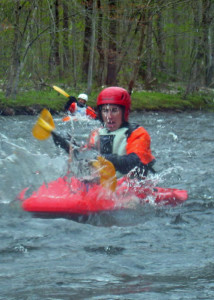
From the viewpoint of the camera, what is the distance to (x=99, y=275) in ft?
10.9

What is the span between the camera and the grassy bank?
15.4m

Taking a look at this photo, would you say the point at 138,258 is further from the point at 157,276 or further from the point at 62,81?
the point at 62,81

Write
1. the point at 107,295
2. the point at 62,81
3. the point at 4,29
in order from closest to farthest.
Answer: the point at 107,295 → the point at 4,29 → the point at 62,81

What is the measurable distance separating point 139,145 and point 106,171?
505mm

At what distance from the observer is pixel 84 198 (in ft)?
15.5

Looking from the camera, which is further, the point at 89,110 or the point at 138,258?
the point at 89,110

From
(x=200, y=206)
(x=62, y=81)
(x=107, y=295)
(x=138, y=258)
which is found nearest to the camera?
(x=107, y=295)

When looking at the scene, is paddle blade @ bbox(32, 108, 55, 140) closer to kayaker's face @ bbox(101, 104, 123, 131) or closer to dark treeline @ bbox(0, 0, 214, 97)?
kayaker's face @ bbox(101, 104, 123, 131)

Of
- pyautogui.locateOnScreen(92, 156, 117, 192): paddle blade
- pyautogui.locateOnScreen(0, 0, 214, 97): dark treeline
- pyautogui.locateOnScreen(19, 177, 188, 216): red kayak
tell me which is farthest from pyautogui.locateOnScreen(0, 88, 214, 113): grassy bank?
pyautogui.locateOnScreen(92, 156, 117, 192): paddle blade

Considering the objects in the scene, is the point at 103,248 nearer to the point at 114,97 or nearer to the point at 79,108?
the point at 114,97

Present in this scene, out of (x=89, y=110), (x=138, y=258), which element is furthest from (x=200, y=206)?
(x=89, y=110)

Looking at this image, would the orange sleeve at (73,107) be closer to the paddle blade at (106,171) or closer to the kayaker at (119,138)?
the kayaker at (119,138)

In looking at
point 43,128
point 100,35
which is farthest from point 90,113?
point 43,128

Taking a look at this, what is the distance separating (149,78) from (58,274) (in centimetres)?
2073
